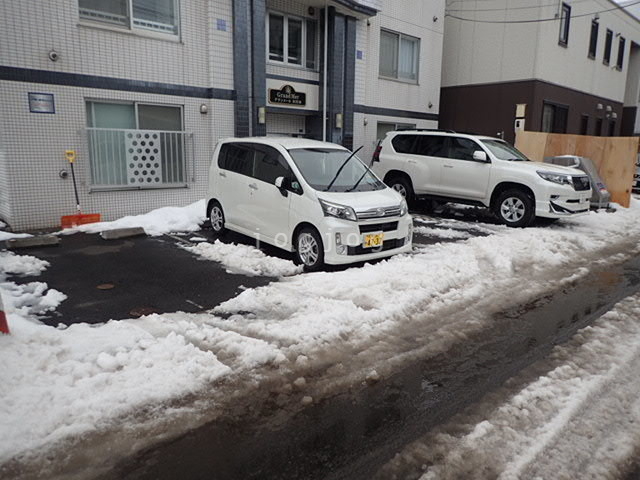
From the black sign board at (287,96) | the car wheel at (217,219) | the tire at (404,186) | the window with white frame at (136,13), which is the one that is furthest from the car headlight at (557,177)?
the window with white frame at (136,13)

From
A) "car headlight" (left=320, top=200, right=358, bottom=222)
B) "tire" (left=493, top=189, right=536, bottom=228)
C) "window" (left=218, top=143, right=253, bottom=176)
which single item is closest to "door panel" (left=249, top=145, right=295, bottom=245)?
"window" (left=218, top=143, right=253, bottom=176)

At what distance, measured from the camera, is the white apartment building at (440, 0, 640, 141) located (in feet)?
57.1

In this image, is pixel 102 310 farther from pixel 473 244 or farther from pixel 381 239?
pixel 473 244

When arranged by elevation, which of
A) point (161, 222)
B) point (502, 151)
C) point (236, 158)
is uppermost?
point (502, 151)

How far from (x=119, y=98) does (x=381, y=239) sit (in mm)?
6690

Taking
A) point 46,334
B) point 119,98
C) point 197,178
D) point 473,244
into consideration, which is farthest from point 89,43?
point 473,244

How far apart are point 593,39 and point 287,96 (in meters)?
15.5

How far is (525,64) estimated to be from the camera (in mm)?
17484

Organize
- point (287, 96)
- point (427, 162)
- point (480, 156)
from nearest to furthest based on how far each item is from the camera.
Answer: point (480, 156), point (427, 162), point (287, 96)

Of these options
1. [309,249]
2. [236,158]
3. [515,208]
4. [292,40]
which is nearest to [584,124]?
[515,208]

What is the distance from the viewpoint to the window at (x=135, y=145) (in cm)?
1019

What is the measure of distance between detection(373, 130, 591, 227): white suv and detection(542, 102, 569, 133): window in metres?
8.41

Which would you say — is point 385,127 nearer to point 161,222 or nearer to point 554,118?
point 554,118

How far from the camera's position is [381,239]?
7.16 meters
